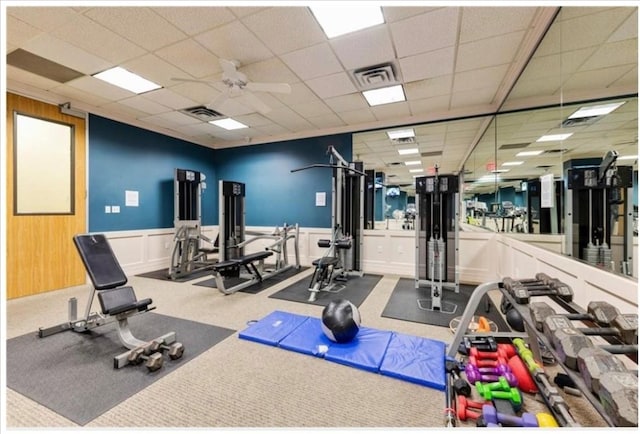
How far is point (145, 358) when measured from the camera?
2107mm

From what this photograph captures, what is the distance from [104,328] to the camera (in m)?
2.76

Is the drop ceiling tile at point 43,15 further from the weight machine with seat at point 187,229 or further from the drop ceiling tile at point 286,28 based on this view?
the weight machine with seat at point 187,229

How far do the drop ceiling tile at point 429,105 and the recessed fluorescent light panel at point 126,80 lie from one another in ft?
12.5

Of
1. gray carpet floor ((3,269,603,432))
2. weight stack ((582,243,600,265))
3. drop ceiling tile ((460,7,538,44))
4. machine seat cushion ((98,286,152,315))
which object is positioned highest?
drop ceiling tile ((460,7,538,44))

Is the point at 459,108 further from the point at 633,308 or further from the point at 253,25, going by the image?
the point at 633,308

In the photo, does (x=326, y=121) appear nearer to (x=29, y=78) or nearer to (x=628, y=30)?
(x=628, y=30)

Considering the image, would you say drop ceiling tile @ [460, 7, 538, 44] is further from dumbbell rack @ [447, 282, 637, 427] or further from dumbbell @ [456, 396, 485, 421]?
dumbbell @ [456, 396, 485, 421]

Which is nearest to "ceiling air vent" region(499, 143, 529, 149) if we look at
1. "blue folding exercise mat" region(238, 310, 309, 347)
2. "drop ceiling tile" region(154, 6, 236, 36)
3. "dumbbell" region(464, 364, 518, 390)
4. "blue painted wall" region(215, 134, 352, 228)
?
"blue painted wall" region(215, 134, 352, 228)

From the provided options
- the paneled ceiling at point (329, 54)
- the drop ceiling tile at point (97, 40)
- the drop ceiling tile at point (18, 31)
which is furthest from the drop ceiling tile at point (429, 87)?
the drop ceiling tile at point (18, 31)

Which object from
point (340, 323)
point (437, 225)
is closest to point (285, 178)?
point (437, 225)

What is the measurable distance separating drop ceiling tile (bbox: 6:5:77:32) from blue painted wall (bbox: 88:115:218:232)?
7.78 feet

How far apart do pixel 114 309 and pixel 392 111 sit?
4.58m

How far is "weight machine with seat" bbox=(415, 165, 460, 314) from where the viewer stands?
4164mm

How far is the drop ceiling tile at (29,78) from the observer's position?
11.1 ft
